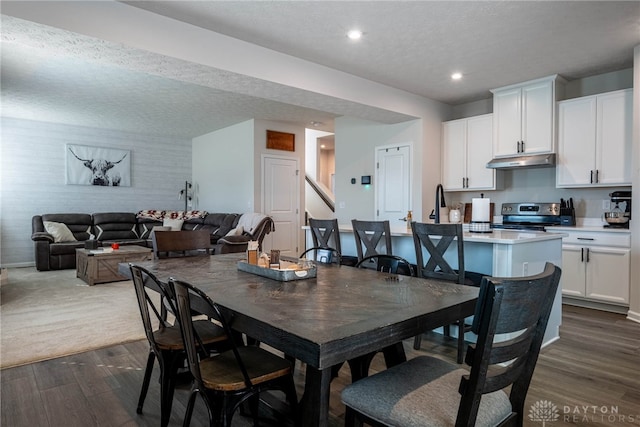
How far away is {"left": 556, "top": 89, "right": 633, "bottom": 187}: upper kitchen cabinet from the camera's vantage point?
4043 millimetres

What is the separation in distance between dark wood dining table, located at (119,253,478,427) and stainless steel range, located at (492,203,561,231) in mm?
3586

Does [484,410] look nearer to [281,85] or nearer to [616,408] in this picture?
[616,408]

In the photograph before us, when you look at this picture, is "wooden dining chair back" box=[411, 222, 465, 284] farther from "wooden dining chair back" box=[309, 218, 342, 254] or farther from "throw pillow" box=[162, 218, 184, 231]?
"throw pillow" box=[162, 218, 184, 231]

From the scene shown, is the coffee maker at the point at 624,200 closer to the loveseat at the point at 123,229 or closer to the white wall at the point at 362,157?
the white wall at the point at 362,157

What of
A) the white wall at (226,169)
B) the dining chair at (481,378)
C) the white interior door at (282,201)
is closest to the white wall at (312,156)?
the white interior door at (282,201)

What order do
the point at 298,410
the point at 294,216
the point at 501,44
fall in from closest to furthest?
1. the point at 298,410
2. the point at 501,44
3. the point at 294,216

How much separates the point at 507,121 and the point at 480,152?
0.53 meters

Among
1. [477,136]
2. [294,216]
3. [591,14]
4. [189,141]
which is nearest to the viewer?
[591,14]

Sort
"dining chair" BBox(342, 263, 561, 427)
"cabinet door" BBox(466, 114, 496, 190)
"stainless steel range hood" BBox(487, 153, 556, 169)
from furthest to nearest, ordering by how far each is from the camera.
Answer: "cabinet door" BBox(466, 114, 496, 190) → "stainless steel range hood" BBox(487, 153, 556, 169) → "dining chair" BBox(342, 263, 561, 427)

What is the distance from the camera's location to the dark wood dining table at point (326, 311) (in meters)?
1.06

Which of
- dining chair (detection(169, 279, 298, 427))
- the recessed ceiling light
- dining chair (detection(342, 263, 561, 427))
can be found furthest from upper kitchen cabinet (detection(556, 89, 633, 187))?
dining chair (detection(169, 279, 298, 427))

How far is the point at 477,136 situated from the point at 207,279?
460 cm

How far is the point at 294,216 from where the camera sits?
756cm

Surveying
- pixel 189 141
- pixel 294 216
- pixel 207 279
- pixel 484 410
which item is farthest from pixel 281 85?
pixel 189 141
